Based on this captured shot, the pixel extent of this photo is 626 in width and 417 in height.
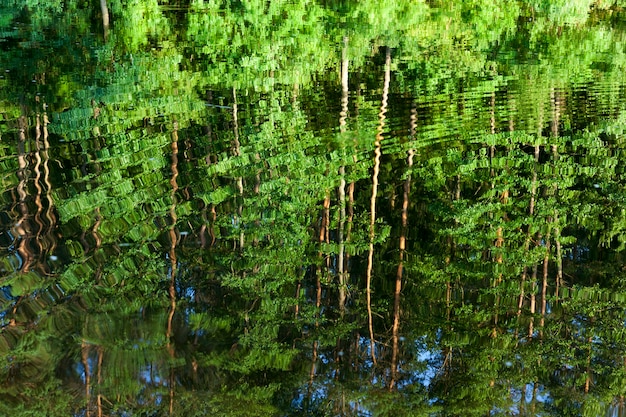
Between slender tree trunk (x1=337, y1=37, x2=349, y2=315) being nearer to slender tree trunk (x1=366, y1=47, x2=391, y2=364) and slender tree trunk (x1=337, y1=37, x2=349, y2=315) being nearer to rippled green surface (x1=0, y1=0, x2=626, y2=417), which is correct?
rippled green surface (x1=0, y1=0, x2=626, y2=417)

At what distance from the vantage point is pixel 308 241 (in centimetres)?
878

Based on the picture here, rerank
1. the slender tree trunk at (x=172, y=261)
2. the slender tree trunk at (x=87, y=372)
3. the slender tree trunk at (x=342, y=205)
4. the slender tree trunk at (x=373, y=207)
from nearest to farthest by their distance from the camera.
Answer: the slender tree trunk at (x=87, y=372), the slender tree trunk at (x=172, y=261), the slender tree trunk at (x=373, y=207), the slender tree trunk at (x=342, y=205)

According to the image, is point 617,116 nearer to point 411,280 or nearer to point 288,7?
point 411,280

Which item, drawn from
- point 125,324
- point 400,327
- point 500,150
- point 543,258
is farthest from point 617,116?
point 125,324

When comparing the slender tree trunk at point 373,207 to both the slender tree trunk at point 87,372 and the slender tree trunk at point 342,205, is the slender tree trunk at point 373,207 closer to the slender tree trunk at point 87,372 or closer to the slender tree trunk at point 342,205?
the slender tree trunk at point 342,205

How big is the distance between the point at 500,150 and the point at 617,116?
300 centimetres

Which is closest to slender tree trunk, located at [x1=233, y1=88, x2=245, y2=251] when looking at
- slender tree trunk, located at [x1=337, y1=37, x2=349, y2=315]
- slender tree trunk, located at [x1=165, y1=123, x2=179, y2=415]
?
slender tree trunk, located at [x1=165, y1=123, x2=179, y2=415]

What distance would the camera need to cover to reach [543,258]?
28.6 feet

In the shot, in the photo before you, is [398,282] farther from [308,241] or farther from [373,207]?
[373,207]

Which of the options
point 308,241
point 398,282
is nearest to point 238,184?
point 308,241

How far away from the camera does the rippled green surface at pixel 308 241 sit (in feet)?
20.1

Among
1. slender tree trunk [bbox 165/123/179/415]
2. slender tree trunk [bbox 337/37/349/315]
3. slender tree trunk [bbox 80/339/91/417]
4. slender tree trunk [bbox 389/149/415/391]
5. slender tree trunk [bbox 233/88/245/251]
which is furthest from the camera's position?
slender tree trunk [bbox 233/88/245/251]

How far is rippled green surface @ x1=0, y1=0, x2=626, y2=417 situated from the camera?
20.1 feet

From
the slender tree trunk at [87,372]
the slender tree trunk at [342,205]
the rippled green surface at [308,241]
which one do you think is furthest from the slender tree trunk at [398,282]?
the slender tree trunk at [87,372]
